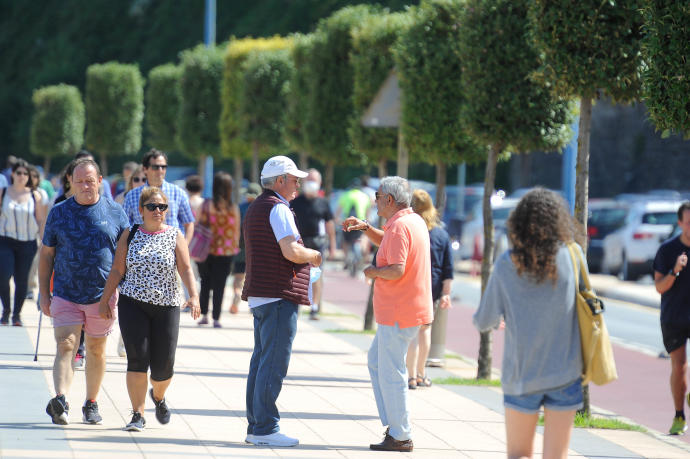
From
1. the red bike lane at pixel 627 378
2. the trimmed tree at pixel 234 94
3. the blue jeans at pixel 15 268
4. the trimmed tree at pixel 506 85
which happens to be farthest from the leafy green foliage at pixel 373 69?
the trimmed tree at pixel 234 94

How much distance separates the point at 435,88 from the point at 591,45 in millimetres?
4320

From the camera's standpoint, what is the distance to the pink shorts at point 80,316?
25.5 feet

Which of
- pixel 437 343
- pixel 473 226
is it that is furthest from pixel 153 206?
pixel 473 226

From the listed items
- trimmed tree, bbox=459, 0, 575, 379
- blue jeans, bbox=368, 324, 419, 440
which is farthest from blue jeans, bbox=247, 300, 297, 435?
trimmed tree, bbox=459, 0, 575, 379

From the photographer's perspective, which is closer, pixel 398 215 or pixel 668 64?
pixel 398 215

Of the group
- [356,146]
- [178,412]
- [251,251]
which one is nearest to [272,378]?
[251,251]

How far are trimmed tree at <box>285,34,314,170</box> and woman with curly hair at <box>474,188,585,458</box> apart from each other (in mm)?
16766

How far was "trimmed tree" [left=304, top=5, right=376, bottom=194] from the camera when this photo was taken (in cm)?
2086

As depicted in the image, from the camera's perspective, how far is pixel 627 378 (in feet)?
41.4

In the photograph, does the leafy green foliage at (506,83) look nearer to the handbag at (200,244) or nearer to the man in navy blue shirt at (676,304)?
the man in navy blue shirt at (676,304)

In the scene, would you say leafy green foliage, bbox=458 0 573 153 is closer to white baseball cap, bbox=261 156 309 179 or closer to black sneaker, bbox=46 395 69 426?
white baseball cap, bbox=261 156 309 179

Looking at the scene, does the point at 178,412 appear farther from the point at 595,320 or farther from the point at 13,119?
the point at 13,119

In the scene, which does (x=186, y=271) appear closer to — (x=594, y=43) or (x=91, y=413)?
(x=91, y=413)

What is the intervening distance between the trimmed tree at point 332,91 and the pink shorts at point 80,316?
13.2 meters
